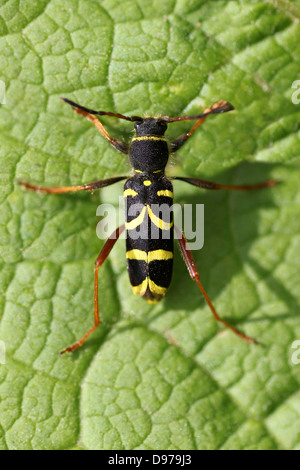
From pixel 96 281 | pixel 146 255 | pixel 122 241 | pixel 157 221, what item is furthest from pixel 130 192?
pixel 96 281

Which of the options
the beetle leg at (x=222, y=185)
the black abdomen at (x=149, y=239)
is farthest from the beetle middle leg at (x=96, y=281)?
the beetle leg at (x=222, y=185)

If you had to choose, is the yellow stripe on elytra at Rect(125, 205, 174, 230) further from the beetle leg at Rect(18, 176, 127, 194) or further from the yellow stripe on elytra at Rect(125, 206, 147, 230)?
the beetle leg at Rect(18, 176, 127, 194)

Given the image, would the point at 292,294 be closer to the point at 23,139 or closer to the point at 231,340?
the point at 231,340

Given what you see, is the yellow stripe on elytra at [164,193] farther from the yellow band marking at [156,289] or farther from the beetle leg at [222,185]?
the yellow band marking at [156,289]

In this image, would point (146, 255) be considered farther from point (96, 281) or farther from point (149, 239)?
point (96, 281)
